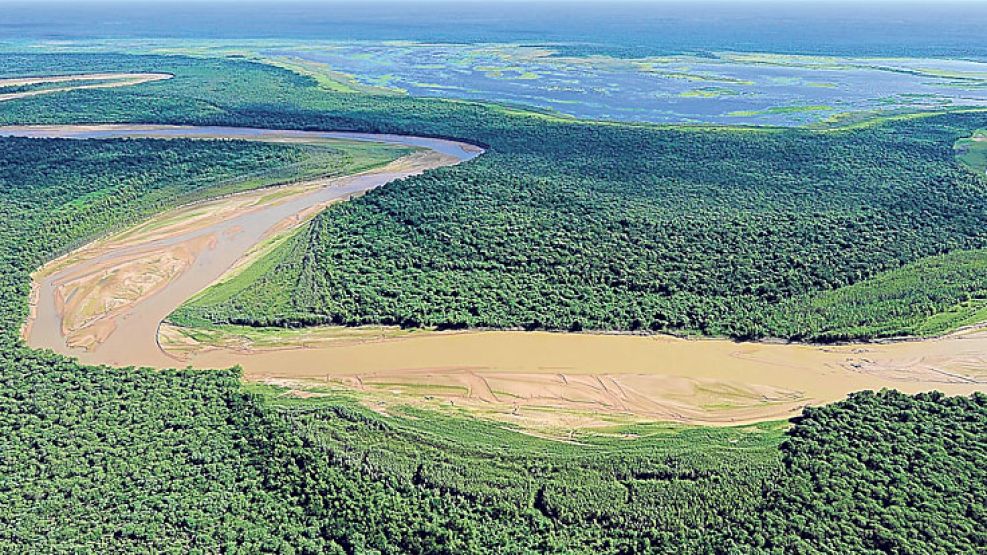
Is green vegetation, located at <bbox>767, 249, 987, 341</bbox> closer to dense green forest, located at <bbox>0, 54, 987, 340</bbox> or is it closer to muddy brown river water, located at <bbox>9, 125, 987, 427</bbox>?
dense green forest, located at <bbox>0, 54, 987, 340</bbox>

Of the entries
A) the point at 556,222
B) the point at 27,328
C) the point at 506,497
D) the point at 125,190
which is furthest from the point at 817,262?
the point at 125,190

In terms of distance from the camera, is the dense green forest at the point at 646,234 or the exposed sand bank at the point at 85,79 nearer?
the dense green forest at the point at 646,234

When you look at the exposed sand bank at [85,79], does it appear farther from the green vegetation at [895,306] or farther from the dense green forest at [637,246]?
the green vegetation at [895,306]

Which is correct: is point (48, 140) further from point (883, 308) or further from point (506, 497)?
point (883, 308)

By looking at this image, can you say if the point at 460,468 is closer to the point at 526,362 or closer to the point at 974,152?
the point at 526,362

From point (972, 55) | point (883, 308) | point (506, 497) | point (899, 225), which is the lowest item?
point (506, 497)

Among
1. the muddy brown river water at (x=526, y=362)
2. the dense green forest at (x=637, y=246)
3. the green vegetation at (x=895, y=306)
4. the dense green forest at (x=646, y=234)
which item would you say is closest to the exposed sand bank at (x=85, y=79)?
the dense green forest at (x=646, y=234)

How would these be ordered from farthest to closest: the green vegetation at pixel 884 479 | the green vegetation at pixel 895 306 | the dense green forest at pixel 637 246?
1. the dense green forest at pixel 637 246
2. the green vegetation at pixel 895 306
3. the green vegetation at pixel 884 479

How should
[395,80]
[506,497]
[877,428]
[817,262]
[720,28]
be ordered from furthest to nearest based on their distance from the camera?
[720,28] < [395,80] < [817,262] < [877,428] < [506,497]

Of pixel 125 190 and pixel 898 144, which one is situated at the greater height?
pixel 898 144
